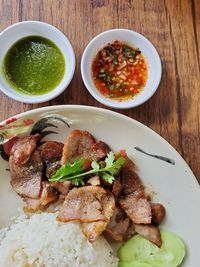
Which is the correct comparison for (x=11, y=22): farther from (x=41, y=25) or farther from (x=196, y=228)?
(x=196, y=228)

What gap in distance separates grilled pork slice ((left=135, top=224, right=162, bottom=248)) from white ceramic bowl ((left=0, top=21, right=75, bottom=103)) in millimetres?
1003

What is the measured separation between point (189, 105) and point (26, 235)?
139 centimetres

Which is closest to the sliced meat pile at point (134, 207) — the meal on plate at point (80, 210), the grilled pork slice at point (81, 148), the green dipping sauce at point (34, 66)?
the meal on plate at point (80, 210)

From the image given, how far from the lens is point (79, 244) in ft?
11.2

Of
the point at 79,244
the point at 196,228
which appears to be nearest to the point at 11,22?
the point at 79,244

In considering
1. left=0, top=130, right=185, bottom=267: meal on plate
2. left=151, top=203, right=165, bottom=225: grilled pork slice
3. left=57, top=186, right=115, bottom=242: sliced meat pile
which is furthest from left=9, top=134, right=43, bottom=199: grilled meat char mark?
left=151, top=203, right=165, bottom=225: grilled pork slice

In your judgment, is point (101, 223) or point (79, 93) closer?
point (101, 223)

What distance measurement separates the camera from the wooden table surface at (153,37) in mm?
3713

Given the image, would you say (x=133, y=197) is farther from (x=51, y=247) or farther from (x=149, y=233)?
(x=51, y=247)

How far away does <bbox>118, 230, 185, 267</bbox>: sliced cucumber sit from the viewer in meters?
3.43

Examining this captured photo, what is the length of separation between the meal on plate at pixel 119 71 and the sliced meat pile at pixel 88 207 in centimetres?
68

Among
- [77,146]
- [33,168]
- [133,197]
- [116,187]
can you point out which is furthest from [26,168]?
[133,197]

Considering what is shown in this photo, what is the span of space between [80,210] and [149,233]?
45cm

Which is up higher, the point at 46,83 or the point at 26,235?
the point at 46,83
